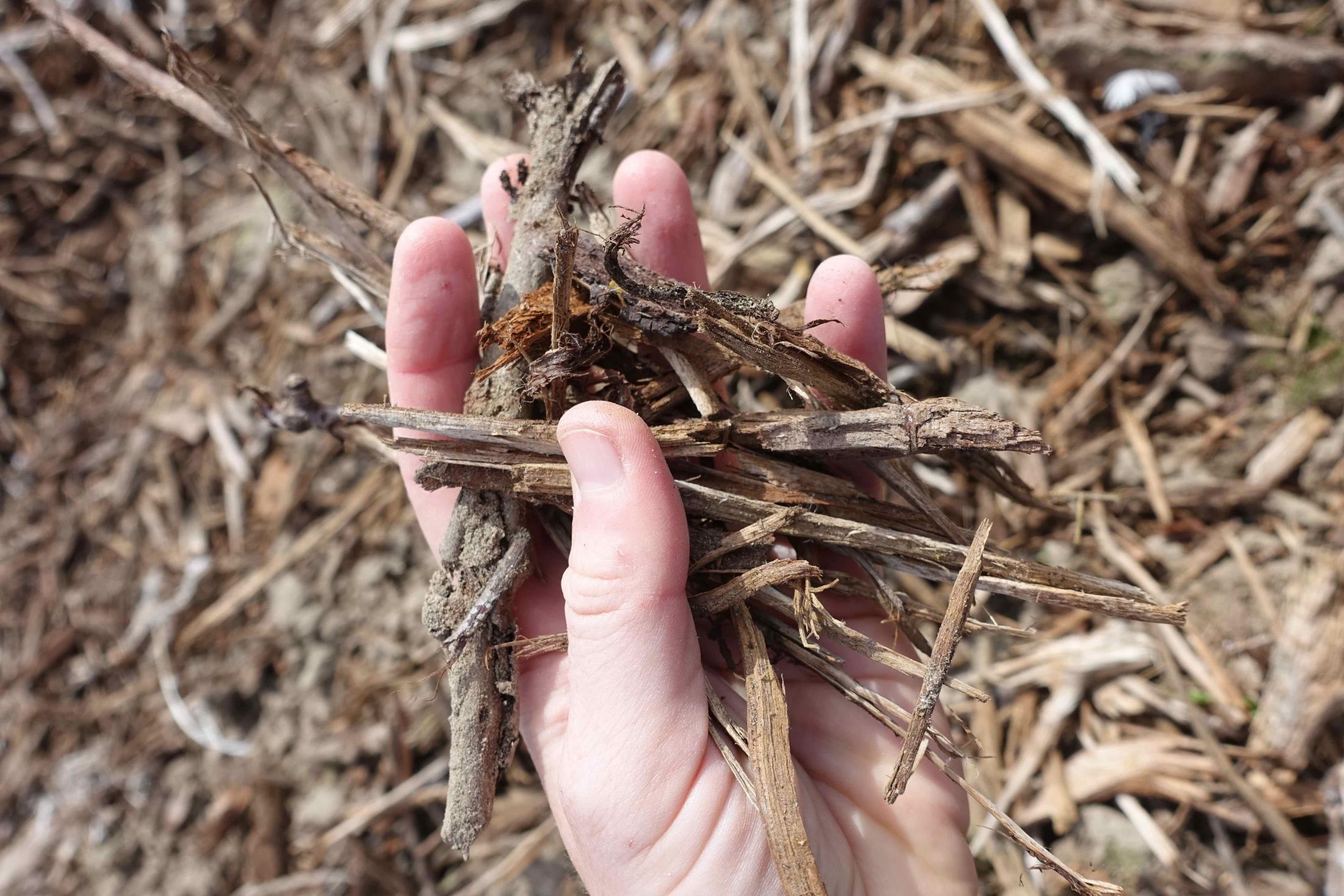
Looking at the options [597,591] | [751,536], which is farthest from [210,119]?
[751,536]

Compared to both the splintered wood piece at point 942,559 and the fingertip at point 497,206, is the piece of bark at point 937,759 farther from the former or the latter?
the fingertip at point 497,206

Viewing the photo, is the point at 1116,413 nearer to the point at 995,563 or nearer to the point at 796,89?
the point at 995,563

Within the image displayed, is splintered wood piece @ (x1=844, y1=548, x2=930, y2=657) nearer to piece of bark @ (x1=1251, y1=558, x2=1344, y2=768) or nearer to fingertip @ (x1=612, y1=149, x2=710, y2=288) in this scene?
fingertip @ (x1=612, y1=149, x2=710, y2=288)

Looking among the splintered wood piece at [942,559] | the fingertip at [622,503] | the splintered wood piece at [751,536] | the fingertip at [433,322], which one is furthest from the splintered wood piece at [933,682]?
the fingertip at [433,322]

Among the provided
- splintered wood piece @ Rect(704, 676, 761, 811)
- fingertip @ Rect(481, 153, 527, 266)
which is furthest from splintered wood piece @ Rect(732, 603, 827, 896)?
fingertip @ Rect(481, 153, 527, 266)

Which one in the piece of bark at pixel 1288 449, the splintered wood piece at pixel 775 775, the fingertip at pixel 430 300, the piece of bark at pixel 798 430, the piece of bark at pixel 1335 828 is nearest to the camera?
the splintered wood piece at pixel 775 775

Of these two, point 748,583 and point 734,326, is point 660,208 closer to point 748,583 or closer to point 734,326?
point 734,326
